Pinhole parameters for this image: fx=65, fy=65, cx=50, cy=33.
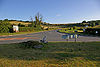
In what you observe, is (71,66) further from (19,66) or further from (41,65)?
(19,66)

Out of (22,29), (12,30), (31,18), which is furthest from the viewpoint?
(31,18)

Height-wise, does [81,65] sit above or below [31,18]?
below

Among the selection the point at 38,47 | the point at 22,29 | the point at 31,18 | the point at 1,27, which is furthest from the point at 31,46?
the point at 31,18

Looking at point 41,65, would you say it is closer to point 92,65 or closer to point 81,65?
point 81,65

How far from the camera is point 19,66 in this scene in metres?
2.64

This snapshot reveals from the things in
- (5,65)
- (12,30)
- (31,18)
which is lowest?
(5,65)

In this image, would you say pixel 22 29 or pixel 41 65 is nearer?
pixel 41 65

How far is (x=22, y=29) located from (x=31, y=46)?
2919 centimetres

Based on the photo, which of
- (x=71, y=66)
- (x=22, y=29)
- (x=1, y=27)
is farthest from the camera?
(x=22, y=29)

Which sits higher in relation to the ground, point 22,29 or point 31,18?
point 31,18

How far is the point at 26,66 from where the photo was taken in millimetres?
2621

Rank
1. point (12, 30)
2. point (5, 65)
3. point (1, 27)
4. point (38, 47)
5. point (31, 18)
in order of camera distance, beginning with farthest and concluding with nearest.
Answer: point (31, 18), point (12, 30), point (1, 27), point (38, 47), point (5, 65)

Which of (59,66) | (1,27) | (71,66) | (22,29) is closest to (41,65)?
(59,66)

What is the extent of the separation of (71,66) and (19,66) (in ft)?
6.90
